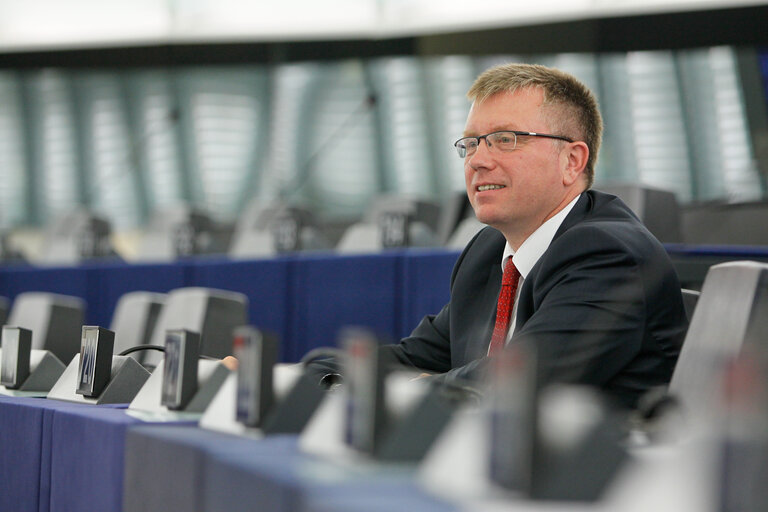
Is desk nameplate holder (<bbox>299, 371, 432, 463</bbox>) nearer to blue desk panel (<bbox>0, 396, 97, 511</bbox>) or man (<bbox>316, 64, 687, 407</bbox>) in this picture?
man (<bbox>316, 64, 687, 407</bbox>)

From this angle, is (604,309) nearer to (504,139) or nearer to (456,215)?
(504,139)

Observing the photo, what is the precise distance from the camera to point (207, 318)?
3.28 meters

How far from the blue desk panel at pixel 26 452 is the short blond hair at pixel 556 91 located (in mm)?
957

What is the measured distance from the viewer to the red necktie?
2.03 meters

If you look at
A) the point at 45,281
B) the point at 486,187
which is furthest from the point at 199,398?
the point at 45,281

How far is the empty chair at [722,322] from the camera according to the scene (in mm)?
1671

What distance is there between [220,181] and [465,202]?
5.73m

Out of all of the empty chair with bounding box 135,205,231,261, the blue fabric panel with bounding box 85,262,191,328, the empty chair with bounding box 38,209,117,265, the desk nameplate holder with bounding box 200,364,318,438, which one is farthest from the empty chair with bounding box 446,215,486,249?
the desk nameplate holder with bounding box 200,364,318,438

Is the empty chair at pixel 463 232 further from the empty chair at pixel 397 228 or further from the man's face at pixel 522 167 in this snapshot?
the man's face at pixel 522 167

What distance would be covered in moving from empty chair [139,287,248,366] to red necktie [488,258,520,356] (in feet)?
4.30

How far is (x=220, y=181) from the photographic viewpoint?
1039 centimetres

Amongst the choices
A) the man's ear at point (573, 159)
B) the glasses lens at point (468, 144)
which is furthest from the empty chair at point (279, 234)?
the man's ear at point (573, 159)

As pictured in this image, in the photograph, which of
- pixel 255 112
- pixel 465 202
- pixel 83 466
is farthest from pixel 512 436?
pixel 255 112

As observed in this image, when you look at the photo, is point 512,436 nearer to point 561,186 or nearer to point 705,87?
point 561,186
